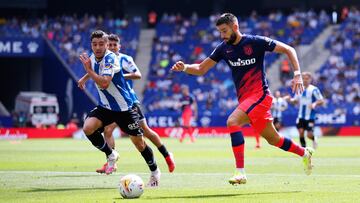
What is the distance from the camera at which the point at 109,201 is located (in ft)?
38.4

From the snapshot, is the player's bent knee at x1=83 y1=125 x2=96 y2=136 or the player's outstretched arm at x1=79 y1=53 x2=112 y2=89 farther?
the player's bent knee at x1=83 y1=125 x2=96 y2=136

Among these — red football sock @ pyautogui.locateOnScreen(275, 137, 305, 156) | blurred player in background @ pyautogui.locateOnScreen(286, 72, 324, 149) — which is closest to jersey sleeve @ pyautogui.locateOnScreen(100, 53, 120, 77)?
red football sock @ pyautogui.locateOnScreen(275, 137, 305, 156)

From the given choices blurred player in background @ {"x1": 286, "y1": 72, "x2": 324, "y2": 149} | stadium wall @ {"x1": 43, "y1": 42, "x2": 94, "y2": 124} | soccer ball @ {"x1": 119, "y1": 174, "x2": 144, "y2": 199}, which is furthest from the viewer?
stadium wall @ {"x1": 43, "y1": 42, "x2": 94, "y2": 124}

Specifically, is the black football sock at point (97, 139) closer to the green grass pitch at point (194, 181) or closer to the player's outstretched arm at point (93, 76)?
the green grass pitch at point (194, 181)

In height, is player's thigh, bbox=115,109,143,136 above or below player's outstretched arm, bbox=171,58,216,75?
below

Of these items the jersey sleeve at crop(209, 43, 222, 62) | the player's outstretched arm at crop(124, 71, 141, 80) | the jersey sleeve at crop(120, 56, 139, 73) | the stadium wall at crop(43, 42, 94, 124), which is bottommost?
the stadium wall at crop(43, 42, 94, 124)

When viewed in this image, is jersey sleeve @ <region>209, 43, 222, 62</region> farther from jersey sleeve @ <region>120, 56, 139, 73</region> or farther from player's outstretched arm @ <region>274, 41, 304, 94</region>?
jersey sleeve @ <region>120, 56, 139, 73</region>

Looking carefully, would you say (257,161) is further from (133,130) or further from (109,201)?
(109,201)

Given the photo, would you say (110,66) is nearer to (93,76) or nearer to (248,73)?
(93,76)

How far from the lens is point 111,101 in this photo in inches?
573

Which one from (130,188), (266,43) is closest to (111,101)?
(130,188)

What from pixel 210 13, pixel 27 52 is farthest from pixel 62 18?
pixel 210 13

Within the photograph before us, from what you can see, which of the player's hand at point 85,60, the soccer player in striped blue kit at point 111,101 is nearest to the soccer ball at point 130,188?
the soccer player in striped blue kit at point 111,101

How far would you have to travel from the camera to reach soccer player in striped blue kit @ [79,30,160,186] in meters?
14.2
